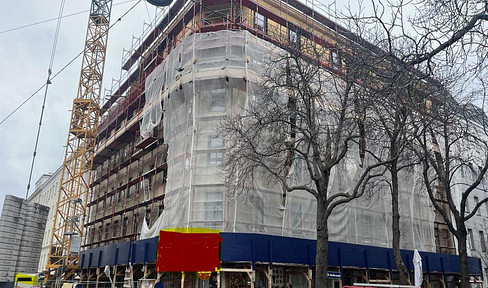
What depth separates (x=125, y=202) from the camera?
27.7 meters

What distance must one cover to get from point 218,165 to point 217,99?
3.79 m

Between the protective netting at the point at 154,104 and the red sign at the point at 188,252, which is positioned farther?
the protective netting at the point at 154,104

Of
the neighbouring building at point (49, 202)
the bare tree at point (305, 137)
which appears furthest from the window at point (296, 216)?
the neighbouring building at point (49, 202)

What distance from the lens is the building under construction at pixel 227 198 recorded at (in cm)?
1795

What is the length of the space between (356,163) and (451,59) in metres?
15.9

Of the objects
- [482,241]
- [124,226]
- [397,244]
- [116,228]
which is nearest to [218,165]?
[397,244]

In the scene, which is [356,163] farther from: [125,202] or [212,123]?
[125,202]

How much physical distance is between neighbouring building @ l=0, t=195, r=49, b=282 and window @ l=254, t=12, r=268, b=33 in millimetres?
29844

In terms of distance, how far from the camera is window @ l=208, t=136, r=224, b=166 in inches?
765

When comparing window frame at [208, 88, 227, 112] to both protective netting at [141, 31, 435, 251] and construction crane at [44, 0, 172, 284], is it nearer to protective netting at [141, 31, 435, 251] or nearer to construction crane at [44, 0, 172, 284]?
protective netting at [141, 31, 435, 251]

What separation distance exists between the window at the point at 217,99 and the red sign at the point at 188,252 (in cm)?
690

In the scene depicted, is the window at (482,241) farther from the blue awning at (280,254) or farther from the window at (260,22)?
the window at (260,22)

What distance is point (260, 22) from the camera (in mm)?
25266

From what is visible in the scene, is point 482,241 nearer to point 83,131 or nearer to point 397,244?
point 397,244
